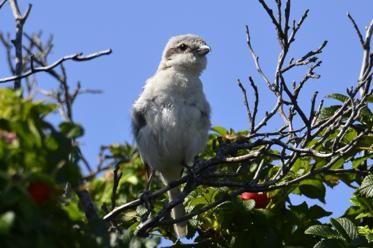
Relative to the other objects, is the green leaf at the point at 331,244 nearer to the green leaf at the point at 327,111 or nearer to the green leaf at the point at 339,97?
the green leaf at the point at 327,111

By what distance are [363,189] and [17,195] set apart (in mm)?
3020

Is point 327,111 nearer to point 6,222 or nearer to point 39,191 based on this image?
point 39,191

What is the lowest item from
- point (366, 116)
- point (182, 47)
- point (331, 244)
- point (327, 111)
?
point (331, 244)

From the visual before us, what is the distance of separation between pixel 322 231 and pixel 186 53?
2957 mm

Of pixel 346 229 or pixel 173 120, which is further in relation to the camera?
pixel 173 120

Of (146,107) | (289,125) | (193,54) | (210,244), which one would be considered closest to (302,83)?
(289,125)

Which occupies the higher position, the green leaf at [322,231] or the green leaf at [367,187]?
the green leaf at [367,187]

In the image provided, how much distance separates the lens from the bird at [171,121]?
624cm

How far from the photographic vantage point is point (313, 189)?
545cm

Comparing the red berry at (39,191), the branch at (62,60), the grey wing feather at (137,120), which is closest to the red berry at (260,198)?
the grey wing feather at (137,120)

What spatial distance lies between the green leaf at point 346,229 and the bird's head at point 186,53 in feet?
8.36

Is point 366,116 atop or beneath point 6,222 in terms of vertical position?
atop

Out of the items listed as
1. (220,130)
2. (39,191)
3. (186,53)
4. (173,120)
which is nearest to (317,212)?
(220,130)

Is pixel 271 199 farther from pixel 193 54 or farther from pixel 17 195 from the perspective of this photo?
pixel 17 195
